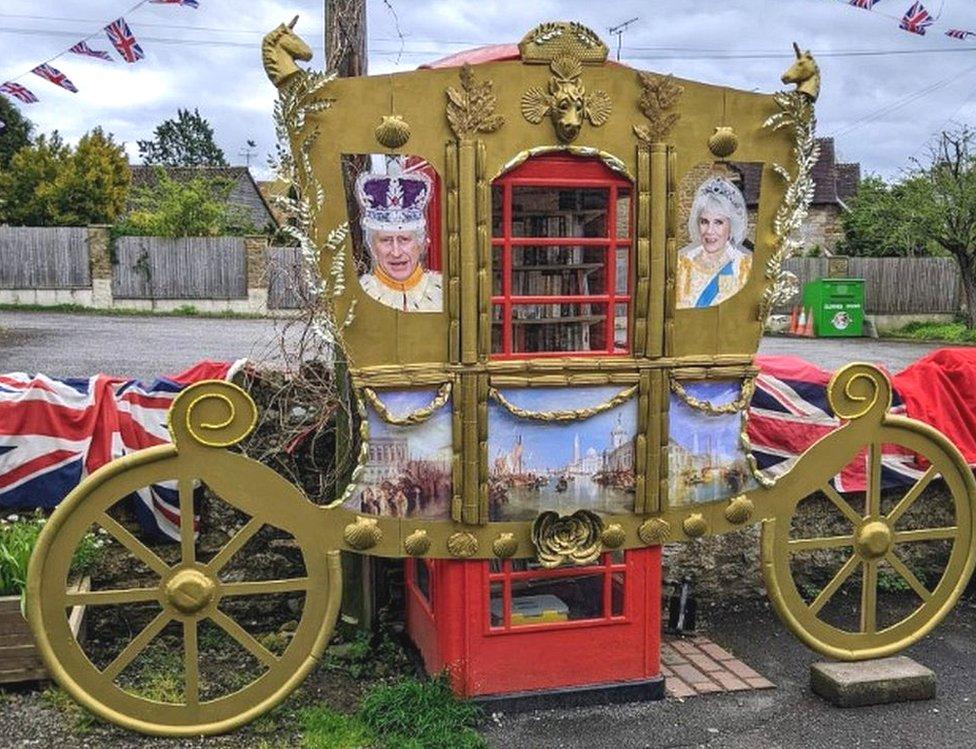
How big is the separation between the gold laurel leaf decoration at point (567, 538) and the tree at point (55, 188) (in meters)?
24.5

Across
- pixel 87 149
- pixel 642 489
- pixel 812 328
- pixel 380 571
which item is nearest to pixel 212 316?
pixel 87 149

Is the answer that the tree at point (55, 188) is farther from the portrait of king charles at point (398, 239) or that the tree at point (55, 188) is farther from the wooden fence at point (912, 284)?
the portrait of king charles at point (398, 239)

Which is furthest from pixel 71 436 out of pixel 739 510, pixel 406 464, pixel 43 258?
pixel 43 258

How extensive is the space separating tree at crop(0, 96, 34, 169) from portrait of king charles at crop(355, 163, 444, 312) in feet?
96.4

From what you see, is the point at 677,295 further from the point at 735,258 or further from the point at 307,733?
the point at 307,733

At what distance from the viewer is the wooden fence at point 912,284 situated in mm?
23375

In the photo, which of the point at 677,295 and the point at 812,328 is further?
the point at 812,328

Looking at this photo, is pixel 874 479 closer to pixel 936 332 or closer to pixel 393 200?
pixel 393 200

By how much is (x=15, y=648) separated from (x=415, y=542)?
2.16 m

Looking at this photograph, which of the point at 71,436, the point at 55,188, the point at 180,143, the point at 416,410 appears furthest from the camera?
the point at 180,143

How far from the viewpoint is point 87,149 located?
27.7 meters

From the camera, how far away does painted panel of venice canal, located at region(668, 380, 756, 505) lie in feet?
Result: 15.9

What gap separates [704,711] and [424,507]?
6.17 ft

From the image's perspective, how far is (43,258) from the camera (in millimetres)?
20891
